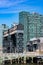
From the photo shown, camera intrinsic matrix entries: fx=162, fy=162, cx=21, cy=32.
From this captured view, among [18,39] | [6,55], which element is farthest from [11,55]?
[18,39]

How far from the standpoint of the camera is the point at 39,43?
5398 millimetres

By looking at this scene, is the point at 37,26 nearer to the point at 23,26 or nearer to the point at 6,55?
the point at 23,26

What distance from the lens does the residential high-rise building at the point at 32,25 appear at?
5.46 m

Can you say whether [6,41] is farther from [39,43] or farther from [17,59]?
[39,43]

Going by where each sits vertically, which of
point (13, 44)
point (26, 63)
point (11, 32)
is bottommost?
point (26, 63)

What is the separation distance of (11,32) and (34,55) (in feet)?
3.61

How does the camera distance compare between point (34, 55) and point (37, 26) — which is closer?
point (34, 55)

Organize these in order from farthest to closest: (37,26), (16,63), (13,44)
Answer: (37,26)
(13,44)
(16,63)

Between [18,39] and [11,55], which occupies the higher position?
[18,39]

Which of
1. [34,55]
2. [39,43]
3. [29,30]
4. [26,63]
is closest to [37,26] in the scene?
[29,30]

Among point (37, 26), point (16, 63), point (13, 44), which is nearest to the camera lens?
point (16, 63)

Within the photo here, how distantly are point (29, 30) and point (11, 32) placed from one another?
2.10 feet

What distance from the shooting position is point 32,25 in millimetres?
5812

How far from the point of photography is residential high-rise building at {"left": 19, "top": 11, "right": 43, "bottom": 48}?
546 centimetres
